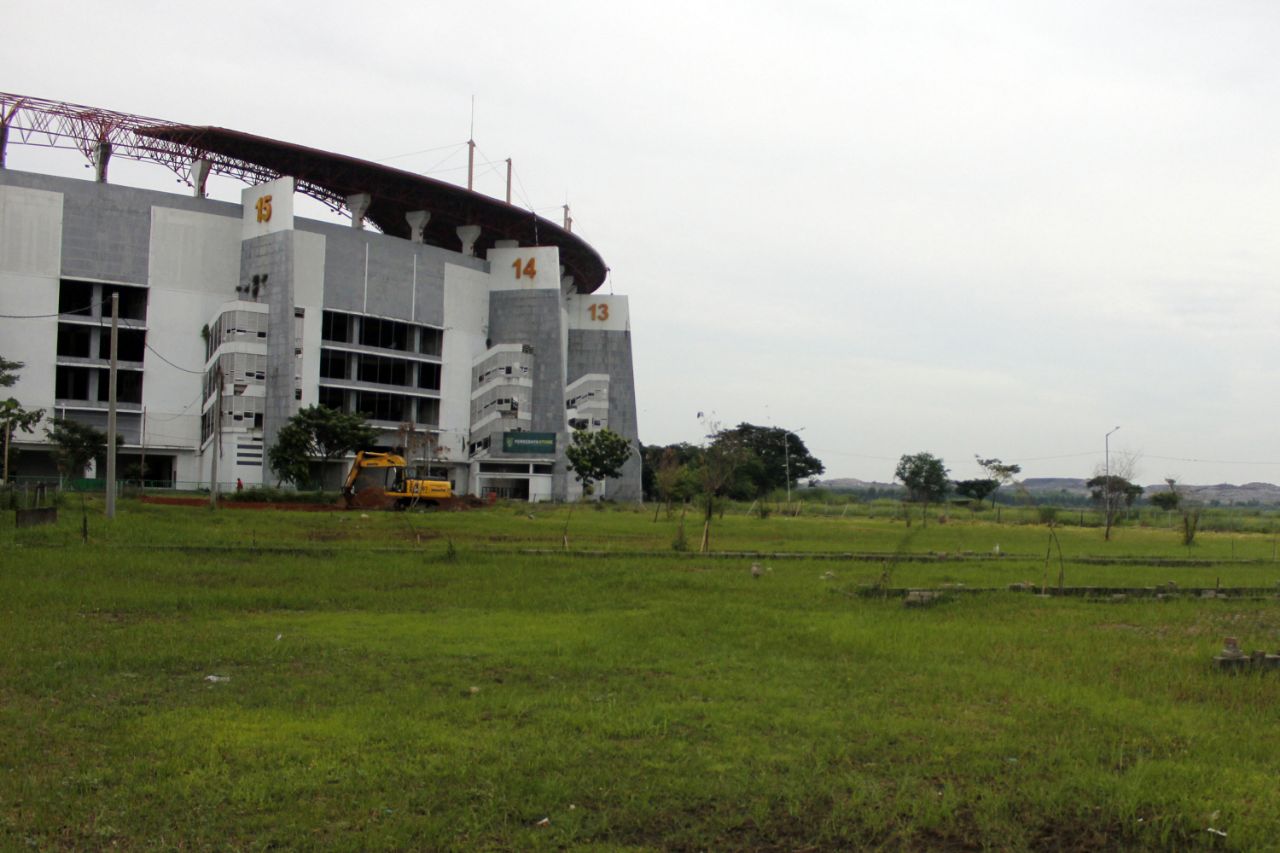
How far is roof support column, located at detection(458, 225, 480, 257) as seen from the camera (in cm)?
9588

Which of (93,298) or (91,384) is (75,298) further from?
(91,384)

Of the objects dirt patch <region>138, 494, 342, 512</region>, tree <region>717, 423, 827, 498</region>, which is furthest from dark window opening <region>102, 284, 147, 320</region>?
tree <region>717, 423, 827, 498</region>

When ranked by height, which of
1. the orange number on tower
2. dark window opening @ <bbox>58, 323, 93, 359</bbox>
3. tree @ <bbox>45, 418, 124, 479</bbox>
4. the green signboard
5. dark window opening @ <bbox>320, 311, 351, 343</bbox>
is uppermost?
the orange number on tower

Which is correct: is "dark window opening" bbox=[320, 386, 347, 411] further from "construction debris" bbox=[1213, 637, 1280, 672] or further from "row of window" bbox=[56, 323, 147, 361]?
"construction debris" bbox=[1213, 637, 1280, 672]

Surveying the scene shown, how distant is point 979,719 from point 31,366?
8124 centimetres

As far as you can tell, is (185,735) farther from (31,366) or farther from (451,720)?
(31,366)

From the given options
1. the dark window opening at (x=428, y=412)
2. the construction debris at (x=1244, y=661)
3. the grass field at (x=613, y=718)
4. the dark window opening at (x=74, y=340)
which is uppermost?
the dark window opening at (x=74, y=340)

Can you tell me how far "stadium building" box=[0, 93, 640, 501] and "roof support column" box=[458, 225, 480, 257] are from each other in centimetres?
29

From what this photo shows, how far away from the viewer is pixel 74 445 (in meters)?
70.1

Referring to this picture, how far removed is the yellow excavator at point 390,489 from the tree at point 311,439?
14.8 metres

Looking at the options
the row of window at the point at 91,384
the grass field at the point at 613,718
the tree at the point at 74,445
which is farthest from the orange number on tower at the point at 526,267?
the grass field at the point at 613,718

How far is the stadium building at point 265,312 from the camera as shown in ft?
251

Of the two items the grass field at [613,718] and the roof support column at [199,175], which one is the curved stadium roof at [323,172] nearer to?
the roof support column at [199,175]

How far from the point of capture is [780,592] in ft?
68.4
